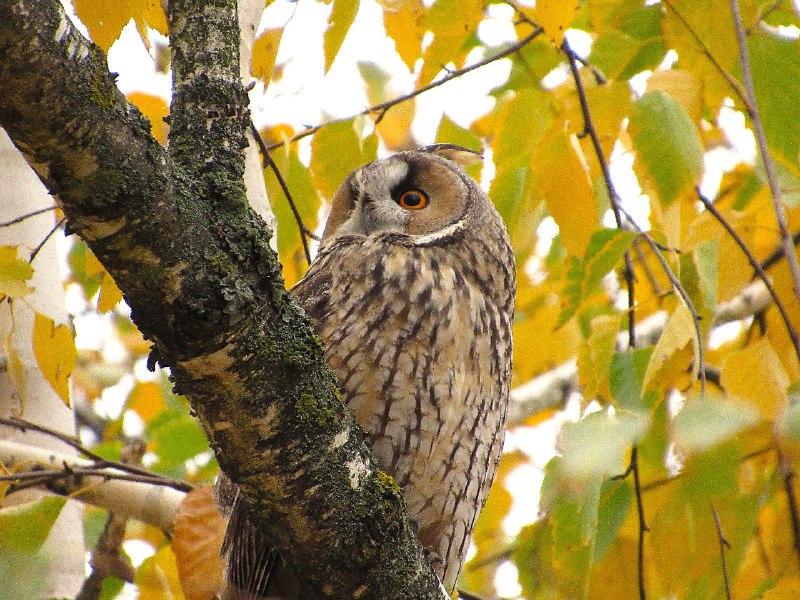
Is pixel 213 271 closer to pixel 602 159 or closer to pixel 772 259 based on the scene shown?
pixel 602 159

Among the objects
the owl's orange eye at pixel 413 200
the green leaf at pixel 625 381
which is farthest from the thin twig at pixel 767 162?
the owl's orange eye at pixel 413 200

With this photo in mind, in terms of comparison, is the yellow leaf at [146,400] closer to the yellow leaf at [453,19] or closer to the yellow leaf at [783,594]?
the yellow leaf at [453,19]

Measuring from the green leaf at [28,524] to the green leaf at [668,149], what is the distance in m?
1.32

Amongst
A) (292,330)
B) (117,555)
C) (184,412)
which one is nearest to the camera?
(292,330)

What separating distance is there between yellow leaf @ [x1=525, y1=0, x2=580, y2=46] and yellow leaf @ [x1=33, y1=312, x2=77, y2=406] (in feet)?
3.65

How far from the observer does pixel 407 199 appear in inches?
95.1

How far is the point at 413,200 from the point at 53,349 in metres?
1.01

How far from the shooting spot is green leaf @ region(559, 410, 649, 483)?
101cm

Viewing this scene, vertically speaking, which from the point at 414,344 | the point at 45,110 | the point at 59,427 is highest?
the point at 59,427

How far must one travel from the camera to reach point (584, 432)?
3.70 feet

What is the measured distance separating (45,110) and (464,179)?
1530 millimetres

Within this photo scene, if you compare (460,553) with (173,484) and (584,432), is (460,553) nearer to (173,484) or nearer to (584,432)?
(173,484)

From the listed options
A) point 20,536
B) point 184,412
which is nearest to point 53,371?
point 20,536

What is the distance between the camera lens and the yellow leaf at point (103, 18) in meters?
1.51
